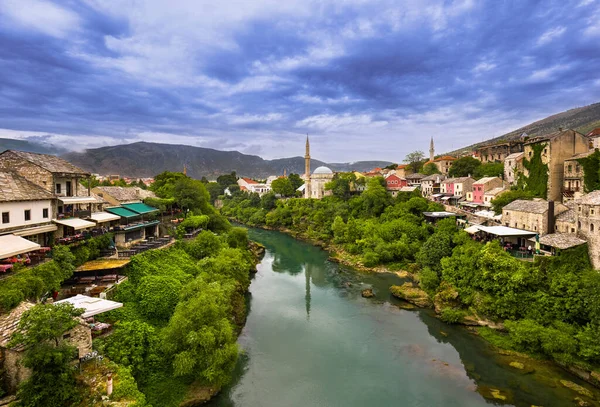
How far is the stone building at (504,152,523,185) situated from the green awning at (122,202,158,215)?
38925mm

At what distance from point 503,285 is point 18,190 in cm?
2832

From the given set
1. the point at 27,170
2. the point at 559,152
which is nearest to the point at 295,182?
the point at 559,152

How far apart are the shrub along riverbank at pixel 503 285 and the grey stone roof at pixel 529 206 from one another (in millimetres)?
4618

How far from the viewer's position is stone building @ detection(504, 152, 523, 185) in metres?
38.3

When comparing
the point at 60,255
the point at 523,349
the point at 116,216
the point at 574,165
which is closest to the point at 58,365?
the point at 60,255

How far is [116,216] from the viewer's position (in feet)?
73.5

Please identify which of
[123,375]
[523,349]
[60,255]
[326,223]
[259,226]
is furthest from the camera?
[259,226]

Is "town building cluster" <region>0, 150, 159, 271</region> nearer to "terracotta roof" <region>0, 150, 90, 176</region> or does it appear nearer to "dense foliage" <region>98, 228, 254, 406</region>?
"terracotta roof" <region>0, 150, 90, 176</region>

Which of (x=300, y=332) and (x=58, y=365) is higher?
(x=58, y=365)

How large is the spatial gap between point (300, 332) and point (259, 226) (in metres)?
45.7

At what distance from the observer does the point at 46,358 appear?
938 cm

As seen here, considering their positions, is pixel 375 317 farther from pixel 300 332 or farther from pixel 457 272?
pixel 457 272

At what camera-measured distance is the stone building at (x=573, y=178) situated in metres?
28.4

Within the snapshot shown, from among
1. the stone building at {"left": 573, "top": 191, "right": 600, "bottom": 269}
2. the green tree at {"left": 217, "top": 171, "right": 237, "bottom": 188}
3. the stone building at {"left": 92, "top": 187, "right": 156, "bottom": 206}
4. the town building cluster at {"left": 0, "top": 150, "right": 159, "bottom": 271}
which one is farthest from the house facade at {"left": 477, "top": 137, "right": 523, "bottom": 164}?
the green tree at {"left": 217, "top": 171, "right": 237, "bottom": 188}
